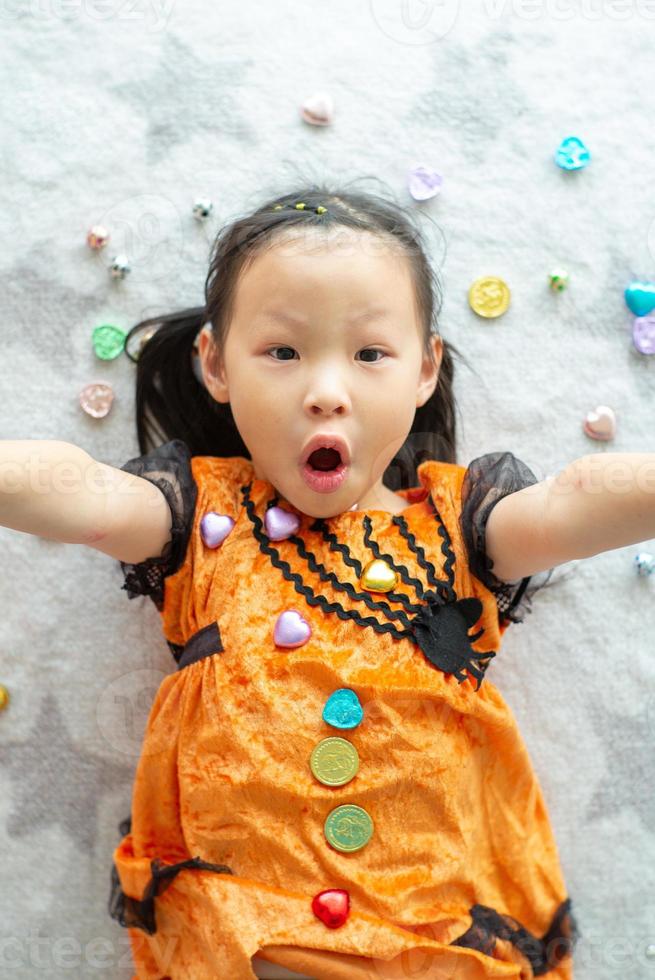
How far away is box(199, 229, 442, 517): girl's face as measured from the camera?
85 cm

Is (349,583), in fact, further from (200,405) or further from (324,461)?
(200,405)

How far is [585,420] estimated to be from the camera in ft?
3.60

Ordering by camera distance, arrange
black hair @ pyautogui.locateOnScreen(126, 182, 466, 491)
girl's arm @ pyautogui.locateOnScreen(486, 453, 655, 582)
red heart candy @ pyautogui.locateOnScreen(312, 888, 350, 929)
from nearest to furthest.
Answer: girl's arm @ pyautogui.locateOnScreen(486, 453, 655, 582)
red heart candy @ pyautogui.locateOnScreen(312, 888, 350, 929)
black hair @ pyautogui.locateOnScreen(126, 182, 466, 491)

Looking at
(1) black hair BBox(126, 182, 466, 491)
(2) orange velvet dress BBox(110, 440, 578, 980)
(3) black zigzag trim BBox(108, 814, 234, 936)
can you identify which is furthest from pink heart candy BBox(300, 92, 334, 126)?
(3) black zigzag trim BBox(108, 814, 234, 936)

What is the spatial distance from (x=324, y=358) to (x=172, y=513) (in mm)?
201

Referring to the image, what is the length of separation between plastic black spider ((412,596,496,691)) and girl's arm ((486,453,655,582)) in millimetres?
48

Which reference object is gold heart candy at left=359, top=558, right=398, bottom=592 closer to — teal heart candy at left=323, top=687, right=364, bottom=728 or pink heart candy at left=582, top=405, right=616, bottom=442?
teal heart candy at left=323, top=687, right=364, bottom=728

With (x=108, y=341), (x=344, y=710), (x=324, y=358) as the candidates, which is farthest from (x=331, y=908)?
(x=108, y=341)

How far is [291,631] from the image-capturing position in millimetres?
875

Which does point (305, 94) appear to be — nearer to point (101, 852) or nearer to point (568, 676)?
point (568, 676)

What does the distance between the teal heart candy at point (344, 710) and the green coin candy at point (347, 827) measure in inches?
3.0

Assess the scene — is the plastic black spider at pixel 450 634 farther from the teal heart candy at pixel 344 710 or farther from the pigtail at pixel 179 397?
the pigtail at pixel 179 397

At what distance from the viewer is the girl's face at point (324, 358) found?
0.85m

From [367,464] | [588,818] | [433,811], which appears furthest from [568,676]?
[367,464]
